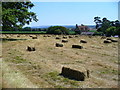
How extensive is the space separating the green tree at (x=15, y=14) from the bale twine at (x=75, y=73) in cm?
2084

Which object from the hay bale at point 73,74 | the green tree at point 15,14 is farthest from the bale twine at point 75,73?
the green tree at point 15,14

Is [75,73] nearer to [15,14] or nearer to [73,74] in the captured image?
[73,74]

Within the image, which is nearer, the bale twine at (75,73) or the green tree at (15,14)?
the bale twine at (75,73)

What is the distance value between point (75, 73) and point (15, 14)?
992 inches

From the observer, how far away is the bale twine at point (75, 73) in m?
9.35

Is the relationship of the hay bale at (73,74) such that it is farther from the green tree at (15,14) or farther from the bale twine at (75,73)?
the green tree at (15,14)

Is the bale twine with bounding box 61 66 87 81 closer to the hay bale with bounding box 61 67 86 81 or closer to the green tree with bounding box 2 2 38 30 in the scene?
the hay bale with bounding box 61 67 86 81

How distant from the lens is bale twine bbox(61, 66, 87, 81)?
30.7 ft

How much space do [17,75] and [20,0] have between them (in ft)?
86.1

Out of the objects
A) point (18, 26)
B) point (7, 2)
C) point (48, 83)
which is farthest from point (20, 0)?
point (48, 83)

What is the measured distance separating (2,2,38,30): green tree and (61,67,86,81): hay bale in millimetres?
20797

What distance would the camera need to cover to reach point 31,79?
934cm

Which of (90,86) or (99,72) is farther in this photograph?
(99,72)

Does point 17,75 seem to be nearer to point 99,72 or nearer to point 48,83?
point 48,83
